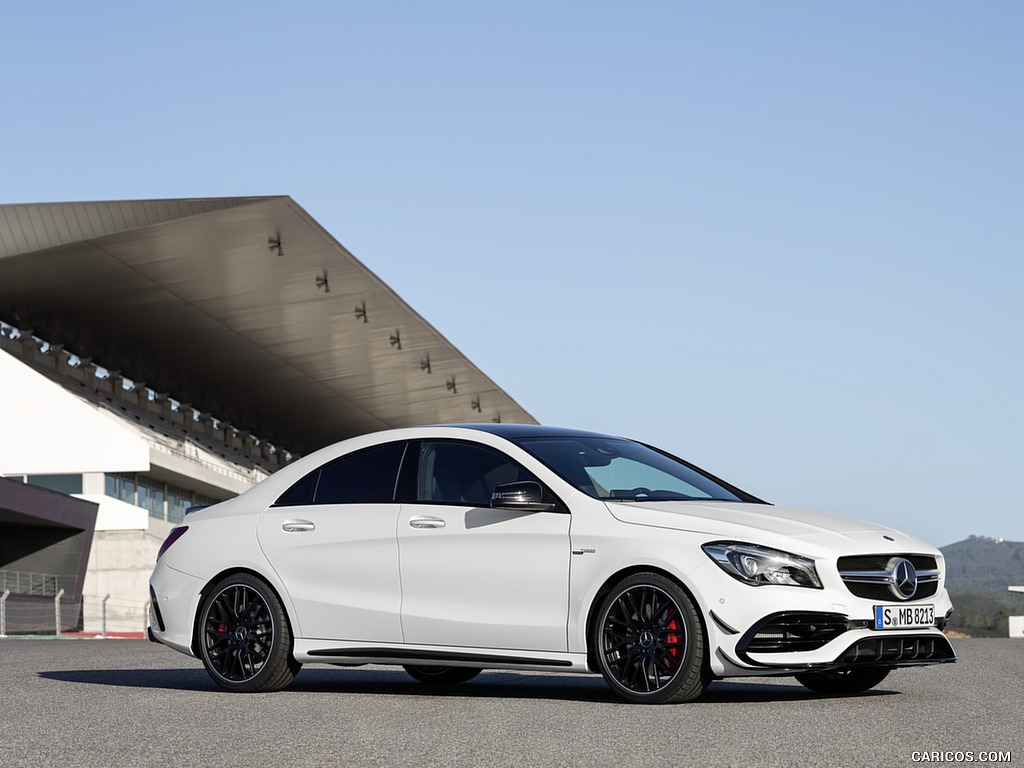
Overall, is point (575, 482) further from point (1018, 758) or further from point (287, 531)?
point (1018, 758)

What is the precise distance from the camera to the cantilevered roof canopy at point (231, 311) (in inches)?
1422

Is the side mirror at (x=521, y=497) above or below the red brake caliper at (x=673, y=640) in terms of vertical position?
above

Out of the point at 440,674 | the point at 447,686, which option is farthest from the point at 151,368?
the point at 447,686

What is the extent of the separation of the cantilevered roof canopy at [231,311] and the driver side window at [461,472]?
25.5 metres

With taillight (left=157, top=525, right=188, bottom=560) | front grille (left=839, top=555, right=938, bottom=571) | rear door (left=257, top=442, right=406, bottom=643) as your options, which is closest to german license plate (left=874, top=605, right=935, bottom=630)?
front grille (left=839, top=555, right=938, bottom=571)

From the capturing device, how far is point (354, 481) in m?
9.24

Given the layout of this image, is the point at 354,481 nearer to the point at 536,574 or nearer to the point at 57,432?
the point at 536,574

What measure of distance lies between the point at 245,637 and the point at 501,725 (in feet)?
9.34

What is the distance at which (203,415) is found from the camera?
2484 inches

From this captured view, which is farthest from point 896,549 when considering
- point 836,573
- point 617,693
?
point 617,693

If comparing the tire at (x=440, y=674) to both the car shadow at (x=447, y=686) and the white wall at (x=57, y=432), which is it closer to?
the car shadow at (x=447, y=686)

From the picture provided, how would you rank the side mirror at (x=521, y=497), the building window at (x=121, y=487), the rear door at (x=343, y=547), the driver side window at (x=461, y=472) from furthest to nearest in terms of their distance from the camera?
1. the building window at (x=121, y=487)
2. the rear door at (x=343, y=547)
3. the driver side window at (x=461, y=472)
4. the side mirror at (x=521, y=497)

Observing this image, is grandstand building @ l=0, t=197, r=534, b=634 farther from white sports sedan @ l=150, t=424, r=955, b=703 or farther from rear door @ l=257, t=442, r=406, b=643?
rear door @ l=257, t=442, r=406, b=643

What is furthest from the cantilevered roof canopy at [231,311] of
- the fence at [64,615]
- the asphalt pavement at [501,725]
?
the asphalt pavement at [501,725]
